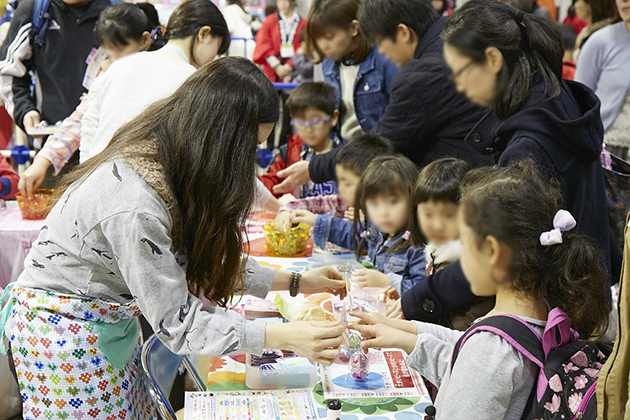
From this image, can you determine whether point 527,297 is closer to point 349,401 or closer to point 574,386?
point 574,386

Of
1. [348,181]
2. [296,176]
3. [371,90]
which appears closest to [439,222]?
[348,181]

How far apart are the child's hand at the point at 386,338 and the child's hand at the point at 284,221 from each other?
0.95 meters

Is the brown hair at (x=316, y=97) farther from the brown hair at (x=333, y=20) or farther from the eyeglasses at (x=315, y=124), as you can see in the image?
the brown hair at (x=333, y=20)

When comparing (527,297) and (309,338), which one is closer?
(527,297)

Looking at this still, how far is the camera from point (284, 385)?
1298 millimetres

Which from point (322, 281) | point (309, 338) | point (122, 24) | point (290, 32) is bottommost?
point (290, 32)

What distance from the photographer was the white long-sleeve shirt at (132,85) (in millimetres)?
2008

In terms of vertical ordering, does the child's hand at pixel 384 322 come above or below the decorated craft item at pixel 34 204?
above

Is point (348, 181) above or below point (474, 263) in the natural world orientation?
Result: below

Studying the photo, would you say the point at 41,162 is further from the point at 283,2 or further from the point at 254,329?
the point at 283,2

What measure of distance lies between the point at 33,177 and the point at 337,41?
1239 mm

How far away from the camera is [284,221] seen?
2.19 meters

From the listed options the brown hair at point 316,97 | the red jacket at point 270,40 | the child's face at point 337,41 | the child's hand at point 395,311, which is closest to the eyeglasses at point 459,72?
the child's hand at point 395,311

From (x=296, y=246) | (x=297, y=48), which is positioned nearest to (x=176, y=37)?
(x=296, y=246)
